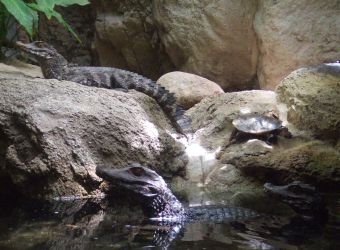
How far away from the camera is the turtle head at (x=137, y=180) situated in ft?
14.4

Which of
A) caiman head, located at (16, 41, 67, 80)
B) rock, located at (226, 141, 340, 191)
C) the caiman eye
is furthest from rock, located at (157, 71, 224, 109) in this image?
the caiman eye

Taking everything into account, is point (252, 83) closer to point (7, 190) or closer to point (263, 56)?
point (263, 56)

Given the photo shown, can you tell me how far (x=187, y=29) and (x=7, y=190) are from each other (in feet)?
14.9

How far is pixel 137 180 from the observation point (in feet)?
14.4

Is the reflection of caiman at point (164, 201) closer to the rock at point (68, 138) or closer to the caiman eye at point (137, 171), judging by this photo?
the caiman eye at point (137, 171)

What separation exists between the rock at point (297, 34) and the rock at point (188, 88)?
104 cm

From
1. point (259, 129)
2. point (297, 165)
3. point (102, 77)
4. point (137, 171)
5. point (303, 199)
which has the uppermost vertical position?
point (102, 77)

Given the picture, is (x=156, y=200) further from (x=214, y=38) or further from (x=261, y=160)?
(x=214, y=38)

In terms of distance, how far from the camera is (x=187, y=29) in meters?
8.50

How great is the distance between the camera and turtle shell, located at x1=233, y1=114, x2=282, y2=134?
233 inches

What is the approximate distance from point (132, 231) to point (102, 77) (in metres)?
3.36

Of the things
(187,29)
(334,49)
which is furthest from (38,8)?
(334,49)

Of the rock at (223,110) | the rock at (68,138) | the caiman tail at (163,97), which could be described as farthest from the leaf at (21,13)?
the rock at (223,110)

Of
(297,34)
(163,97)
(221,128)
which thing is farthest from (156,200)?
(297,34)
